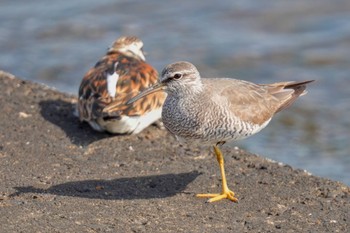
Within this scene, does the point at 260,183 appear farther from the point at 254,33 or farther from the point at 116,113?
the point at 254,33

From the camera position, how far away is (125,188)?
7.12m

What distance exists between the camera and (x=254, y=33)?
45.3 feet

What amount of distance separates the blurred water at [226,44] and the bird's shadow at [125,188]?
2.97m

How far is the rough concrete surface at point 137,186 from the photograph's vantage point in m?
6.37

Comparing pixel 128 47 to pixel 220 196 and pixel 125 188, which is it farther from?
pixel 220 196

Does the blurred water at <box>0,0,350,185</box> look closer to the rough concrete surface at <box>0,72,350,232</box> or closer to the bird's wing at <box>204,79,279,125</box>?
the rough concrete surface at <box>0,72,350,232</box>

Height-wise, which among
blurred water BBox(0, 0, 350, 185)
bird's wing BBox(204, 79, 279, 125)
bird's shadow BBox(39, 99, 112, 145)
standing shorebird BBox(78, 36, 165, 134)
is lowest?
blurred water BBox(0, 0, 350, 185)

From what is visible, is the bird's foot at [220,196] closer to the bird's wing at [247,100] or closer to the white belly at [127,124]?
the bird's wing at [247,100]

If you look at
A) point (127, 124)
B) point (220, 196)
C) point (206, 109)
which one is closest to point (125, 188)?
point (220, 196)

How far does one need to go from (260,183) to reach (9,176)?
2265 millimetres

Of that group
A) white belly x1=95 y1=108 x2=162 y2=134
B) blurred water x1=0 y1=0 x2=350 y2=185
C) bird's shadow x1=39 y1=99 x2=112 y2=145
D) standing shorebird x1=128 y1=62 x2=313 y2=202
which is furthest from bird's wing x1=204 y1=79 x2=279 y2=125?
blurred water x1=0 y1=0 x2=350 y2=185

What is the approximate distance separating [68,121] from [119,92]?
0.77 meters

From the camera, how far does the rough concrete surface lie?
6371 millimetres

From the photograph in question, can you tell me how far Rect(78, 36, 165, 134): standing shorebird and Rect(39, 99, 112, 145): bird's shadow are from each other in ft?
0.36
